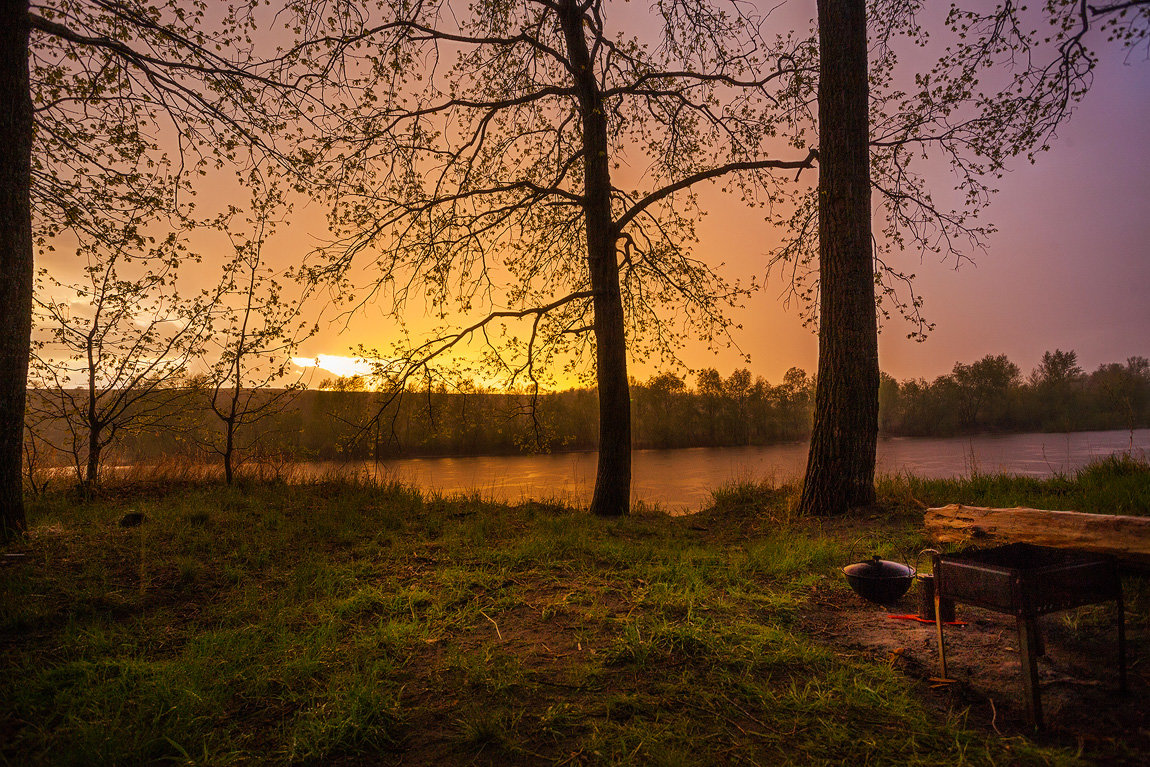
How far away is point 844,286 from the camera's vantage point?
6.62 m

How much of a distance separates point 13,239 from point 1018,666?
7.70 metres

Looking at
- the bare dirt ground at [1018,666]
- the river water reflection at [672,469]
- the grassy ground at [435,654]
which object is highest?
the grassy ground at [435,654]

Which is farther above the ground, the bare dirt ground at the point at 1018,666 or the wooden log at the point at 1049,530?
the wooden log at the point at 1049,530

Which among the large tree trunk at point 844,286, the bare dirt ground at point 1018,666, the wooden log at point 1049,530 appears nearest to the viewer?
the bare dirt ground at point 1018,666

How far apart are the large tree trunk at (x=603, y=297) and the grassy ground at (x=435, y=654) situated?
245 cm

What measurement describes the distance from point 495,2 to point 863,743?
904cm

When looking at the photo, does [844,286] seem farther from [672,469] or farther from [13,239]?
[672,469]

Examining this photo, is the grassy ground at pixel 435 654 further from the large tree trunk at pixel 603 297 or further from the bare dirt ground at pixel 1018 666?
the large tree trunk at pixel 603 297

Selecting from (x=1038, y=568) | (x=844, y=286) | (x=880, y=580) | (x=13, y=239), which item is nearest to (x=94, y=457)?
(x=13, y=239)

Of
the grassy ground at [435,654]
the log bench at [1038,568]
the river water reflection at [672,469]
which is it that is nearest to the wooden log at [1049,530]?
the log bench at [1038,568]

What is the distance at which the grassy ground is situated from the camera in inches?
89.0

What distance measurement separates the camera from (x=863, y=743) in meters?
2.30

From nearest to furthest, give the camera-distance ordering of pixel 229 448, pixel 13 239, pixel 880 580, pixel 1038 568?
pixel 1038 568 < pixel 880 580 < pixel 13 239 < pixel 229 448

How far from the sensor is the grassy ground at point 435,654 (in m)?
2.26
